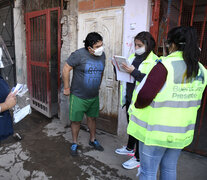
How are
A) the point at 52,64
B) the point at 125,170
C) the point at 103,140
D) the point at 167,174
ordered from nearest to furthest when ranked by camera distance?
1. the point at 167,174
2. the point at 125,170
3. the point at 103,140
4. the point at 52,64

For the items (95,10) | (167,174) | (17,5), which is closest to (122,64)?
(167,174)

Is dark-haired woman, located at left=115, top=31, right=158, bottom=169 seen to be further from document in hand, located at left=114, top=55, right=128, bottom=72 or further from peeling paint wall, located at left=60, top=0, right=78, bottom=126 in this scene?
peeling paint wall, located at left=60, top=0, right=78, bottom=126

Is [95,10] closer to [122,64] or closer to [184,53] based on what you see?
[122,64]

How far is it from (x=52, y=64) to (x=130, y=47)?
2.10 meters

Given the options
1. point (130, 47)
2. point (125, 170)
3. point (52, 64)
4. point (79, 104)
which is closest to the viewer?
point (125, 170)

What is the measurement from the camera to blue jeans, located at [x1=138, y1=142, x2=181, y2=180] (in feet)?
4.83

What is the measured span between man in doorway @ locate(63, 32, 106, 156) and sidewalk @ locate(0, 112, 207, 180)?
0.27 meters

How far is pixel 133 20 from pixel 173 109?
195 centimetres

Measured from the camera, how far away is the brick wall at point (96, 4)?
3004 mm

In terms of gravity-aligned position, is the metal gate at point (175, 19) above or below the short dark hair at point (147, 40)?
above

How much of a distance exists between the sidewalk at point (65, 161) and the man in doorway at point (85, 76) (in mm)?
271

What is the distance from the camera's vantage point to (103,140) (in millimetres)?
3270

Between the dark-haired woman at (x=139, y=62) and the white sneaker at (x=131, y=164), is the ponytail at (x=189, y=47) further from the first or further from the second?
the white sneaker at (x=131, y=164)

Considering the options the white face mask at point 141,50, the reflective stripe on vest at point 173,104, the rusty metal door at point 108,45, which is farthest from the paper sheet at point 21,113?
the rusty metal door at point 108,45
